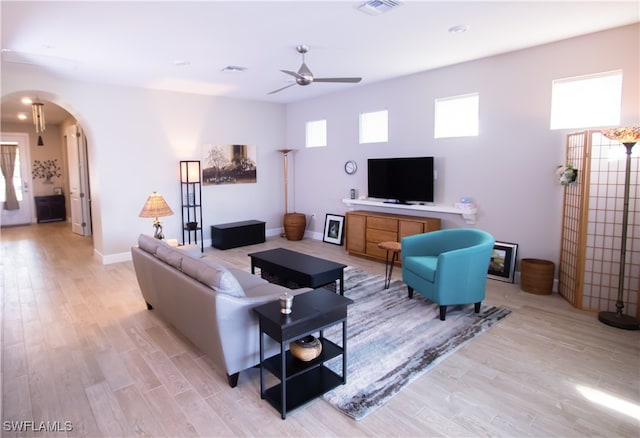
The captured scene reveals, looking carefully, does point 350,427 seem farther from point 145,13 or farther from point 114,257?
point 114,257

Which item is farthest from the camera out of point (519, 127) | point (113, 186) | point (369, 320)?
point (113, 186)

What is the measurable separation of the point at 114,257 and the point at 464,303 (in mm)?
5330

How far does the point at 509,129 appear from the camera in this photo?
480cm

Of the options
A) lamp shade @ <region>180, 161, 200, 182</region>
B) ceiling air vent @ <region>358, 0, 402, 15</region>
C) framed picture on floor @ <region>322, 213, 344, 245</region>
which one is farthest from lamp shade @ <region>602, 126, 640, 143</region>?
lamp shade @ <region>180, 161, 200, 182</region>

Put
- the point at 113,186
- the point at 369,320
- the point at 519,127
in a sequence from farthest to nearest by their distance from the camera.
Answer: the point at 113,186 < the point at 519,127 < the point at 369,320

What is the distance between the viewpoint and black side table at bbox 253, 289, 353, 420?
7.63 feet

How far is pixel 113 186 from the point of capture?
6105 millimetres

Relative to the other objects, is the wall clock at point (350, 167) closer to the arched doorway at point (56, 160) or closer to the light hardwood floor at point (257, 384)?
the light hardwood floor at point (257, 384)

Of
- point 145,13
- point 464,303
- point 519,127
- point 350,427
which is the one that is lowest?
point 350,427

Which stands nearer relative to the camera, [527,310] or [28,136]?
[527,310]

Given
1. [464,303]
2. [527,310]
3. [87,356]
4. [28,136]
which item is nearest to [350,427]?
[464,303]

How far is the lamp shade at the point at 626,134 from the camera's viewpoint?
134 inches

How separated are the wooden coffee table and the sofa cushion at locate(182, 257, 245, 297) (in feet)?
4.41

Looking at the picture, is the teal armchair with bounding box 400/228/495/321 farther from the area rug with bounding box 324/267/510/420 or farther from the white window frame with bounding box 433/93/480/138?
the white window frame with bounding box 433/93/480/138
